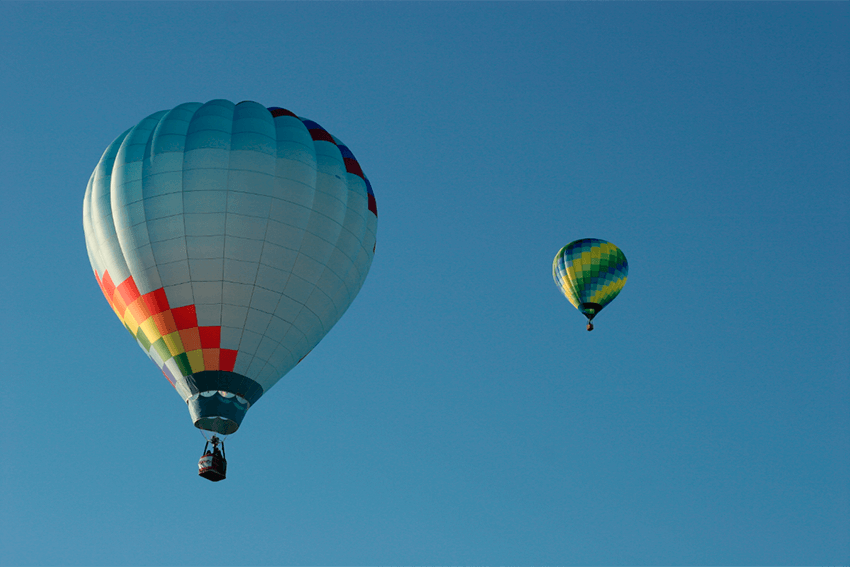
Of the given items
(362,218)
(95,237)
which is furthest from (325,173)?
(95,237)

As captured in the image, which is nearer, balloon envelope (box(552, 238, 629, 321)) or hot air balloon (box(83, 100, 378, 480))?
hot air balloon (box(83, 100, 378, 480))

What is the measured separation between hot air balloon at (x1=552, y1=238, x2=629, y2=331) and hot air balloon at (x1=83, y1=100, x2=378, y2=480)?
11.9 meters

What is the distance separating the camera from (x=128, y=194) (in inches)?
925

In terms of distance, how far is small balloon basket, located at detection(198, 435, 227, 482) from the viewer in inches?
866

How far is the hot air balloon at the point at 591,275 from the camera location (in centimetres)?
3488

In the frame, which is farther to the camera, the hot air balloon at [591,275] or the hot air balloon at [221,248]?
the hot air balloon at [591,275]

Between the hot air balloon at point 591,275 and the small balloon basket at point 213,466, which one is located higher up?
the hot air balloon at point 591,275

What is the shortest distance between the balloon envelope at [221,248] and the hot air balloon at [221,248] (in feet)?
0.08

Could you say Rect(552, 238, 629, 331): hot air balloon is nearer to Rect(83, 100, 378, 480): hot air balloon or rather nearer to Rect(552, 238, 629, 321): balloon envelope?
Rect(552, 238, 629, 321): balloon envelope

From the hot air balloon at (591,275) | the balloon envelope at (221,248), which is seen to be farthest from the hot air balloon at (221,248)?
the hot air balloon at (591,275)

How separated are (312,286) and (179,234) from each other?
2845 millimetres

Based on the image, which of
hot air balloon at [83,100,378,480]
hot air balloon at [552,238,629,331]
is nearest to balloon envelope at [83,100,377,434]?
hot air balloon at [83,100,378,480]

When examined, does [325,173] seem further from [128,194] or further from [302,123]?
[128,194]

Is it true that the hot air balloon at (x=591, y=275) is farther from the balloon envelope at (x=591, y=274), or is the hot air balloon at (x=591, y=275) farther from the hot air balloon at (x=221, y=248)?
the hot air balloon at (x=221, y=248)
